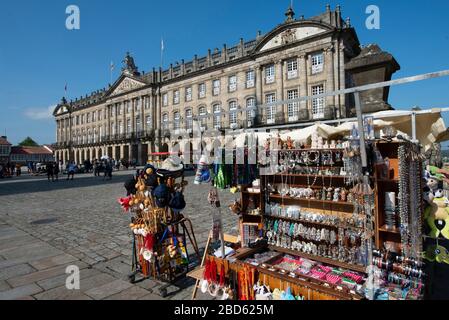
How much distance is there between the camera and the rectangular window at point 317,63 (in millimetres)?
28500

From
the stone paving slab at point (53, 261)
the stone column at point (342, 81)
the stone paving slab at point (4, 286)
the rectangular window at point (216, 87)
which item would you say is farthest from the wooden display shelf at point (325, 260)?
the rectangular window at point (216, 87)

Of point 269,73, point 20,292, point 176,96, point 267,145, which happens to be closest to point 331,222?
point 267,145

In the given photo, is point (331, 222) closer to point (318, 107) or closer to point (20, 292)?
point (20, 292)

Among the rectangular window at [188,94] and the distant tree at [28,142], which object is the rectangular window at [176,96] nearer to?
the rectangular window at [188,94]

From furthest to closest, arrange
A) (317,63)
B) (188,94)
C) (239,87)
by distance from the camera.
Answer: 1. (188,94)
2. (239,87)
3. (317,63)

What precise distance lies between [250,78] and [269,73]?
2.96 metres

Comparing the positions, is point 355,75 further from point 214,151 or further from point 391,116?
point 214,151

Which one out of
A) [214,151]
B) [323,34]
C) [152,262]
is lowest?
[152,262]

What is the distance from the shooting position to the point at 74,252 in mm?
5551

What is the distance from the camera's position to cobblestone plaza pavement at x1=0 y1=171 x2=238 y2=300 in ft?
12.9

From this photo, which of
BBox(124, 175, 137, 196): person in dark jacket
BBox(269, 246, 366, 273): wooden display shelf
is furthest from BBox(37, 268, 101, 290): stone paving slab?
BBox(269, 246, 366, 273): wooden display shelf
